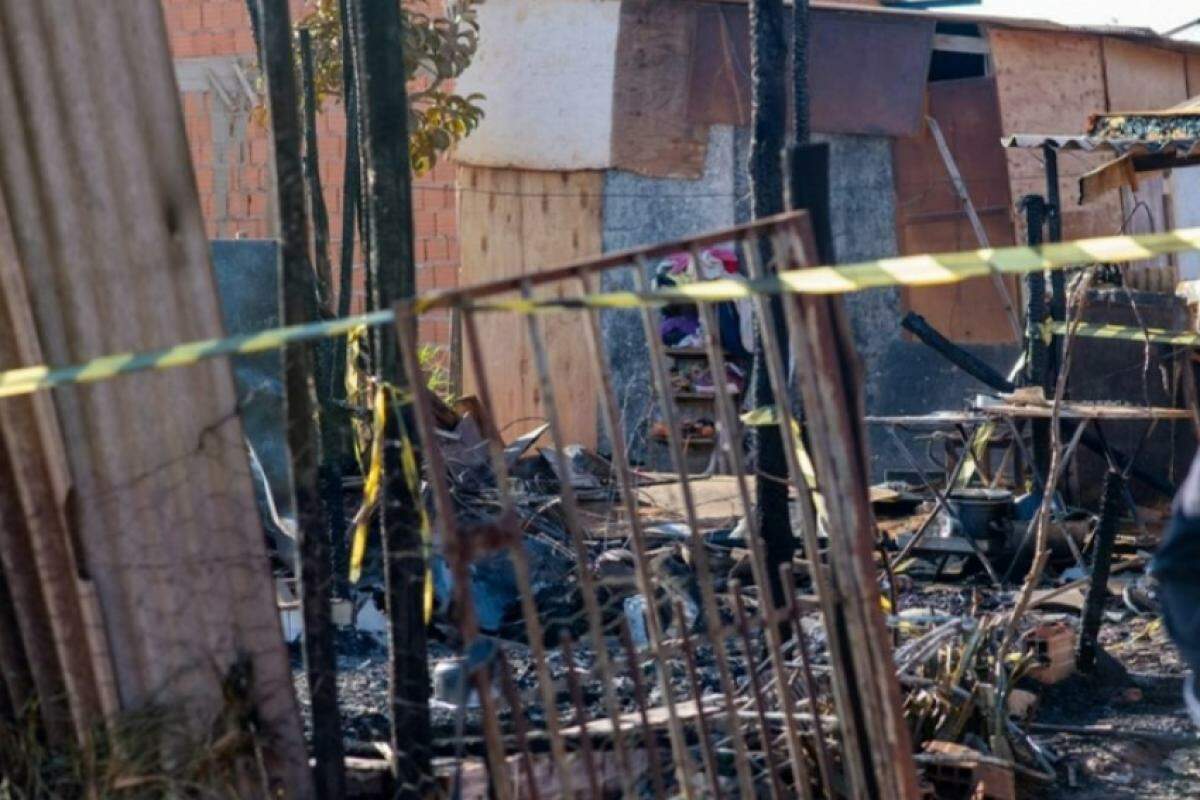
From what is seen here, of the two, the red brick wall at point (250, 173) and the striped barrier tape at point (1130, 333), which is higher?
the red brick wall at point (250, 173)

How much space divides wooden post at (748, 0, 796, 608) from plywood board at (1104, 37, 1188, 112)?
11686 mm

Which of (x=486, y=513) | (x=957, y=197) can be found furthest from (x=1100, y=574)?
(x=957, y=197)

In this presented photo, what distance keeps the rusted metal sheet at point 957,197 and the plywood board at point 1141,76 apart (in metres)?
1.69

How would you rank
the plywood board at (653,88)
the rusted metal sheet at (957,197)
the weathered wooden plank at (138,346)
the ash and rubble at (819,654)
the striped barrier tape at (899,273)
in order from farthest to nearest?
1. the rusted metal sheet at (957,197)
2. the plywood board at (653,88)
3. the ash and rubble at (819,654)
4. the weathered wooden plank at (138,346)
5. the striped barrier tape at (899,273)

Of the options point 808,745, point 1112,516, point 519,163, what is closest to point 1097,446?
point 1112,516

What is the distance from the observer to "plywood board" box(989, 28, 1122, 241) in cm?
1680

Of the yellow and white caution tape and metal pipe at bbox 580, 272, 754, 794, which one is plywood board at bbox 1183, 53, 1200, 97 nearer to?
the yellow and white caution tape

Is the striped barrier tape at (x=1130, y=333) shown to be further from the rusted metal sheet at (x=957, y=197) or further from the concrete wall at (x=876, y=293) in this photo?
the rusted metal sheet at (x=957, y=197)

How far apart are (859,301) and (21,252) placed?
12925 millimetres

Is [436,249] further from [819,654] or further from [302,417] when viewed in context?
[302,417]

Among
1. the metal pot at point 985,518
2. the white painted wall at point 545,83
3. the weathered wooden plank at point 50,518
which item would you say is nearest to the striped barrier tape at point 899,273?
the weathered wooden plank at point 50,518

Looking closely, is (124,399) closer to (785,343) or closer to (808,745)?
(808,745)

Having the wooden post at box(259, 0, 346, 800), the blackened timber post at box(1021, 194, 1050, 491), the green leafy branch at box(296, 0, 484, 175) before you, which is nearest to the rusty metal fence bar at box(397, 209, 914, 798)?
the wooden post at box(259, 0, 346, 800)

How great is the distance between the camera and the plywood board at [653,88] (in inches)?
652
